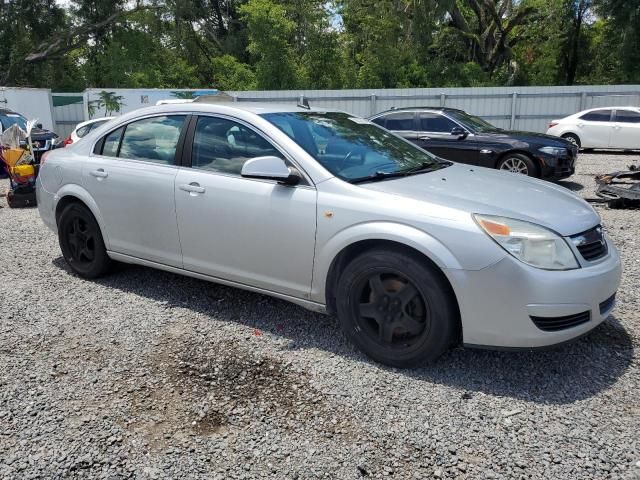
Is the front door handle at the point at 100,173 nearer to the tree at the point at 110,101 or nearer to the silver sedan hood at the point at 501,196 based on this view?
the silver sedan hood at the point at 501,196

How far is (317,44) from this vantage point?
90.4ft

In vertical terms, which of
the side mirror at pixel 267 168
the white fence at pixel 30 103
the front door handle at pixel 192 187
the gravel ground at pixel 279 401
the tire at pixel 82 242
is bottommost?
the gravel ground at pixel 279 401

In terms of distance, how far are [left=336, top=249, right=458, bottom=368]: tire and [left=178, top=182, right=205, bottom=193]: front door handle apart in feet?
4.23

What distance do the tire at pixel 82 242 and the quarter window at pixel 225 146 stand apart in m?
1.34

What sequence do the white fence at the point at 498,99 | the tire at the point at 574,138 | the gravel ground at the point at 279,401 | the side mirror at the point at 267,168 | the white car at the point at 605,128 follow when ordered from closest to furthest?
the gravel ground at the point at 279,401 → the side mirror at the point at 267,168 → the white car at the point at 605,128 → the tire at the point at 574,138 → the white fence at the point at 498,99

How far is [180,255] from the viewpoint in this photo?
428 centimetres

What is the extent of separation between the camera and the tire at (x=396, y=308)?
3.18 metres

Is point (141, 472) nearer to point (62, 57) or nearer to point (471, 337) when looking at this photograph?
point (471, 337)

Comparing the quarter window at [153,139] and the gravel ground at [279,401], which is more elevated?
the quarter window at [153,139]

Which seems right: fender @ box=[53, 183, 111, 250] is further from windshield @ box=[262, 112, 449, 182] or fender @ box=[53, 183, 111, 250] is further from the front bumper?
the front bumper

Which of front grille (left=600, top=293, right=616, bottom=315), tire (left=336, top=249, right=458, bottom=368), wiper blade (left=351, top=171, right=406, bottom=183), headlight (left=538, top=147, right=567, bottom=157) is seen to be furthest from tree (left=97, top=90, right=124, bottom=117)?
front grille (left=600, top=293, right=616, bottom=315)

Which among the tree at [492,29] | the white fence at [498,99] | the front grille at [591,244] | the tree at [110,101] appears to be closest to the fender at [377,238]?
the front grille at [591,244]

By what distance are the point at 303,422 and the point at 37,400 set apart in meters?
1.53

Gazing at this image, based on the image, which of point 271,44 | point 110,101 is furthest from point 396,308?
point 271,44
